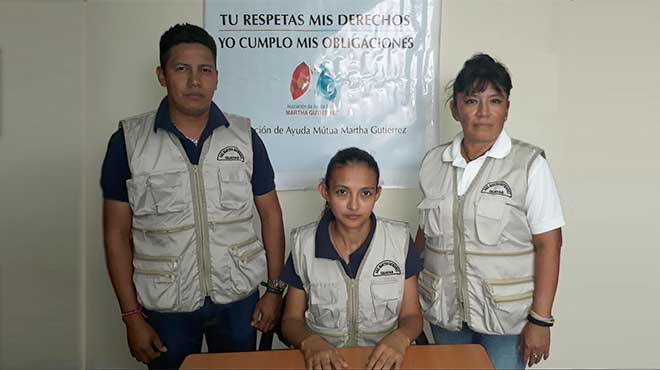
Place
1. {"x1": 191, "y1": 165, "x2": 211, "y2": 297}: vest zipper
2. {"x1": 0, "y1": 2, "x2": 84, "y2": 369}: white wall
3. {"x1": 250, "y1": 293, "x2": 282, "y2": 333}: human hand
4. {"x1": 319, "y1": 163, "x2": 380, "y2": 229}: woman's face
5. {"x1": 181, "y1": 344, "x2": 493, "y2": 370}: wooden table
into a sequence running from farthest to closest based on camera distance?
{"x1": 250, "y1": 293, "x2": 282, "y2": 333}: human hand
{"x1": 191, "y1": 165, "x2": 211, "y2": 297}: vest zipper
{"x1": 319, "y1": 163, "x2": 380, "y2": 229}: woman's face
{"x1": 0, "y1": 2, "x2": 84, "y2": 369}: white wall
{"x1": 181, "y1": 344, "x2": 493, "y2": 370}: wooden table

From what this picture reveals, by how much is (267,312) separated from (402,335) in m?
0.58

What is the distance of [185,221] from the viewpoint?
199 centimetres

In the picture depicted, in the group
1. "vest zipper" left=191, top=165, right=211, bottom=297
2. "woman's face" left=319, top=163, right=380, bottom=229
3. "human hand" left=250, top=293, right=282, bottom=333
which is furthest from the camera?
"human hand" left=250, top=293, right=282, bottom=333

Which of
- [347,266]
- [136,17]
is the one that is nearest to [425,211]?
[347,266]

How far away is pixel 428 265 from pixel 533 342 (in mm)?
429

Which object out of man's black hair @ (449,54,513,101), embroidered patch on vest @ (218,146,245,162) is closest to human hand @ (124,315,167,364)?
embroidered patch on vest @ (218,146,245,162)

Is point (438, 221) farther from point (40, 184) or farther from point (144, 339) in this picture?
point (40, 184)

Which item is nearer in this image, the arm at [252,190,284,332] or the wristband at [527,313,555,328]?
the wristband at [527,313,555,328]

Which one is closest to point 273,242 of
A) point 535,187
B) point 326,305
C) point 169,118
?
point 326,305

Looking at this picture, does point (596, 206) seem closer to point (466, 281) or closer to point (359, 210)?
point (466, 281)

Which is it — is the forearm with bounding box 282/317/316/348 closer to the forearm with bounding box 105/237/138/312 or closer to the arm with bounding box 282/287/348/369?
the arm with bounding box 282/287/348/369

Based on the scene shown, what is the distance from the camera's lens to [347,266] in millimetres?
1898

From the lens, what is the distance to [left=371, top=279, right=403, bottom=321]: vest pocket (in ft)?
6.23

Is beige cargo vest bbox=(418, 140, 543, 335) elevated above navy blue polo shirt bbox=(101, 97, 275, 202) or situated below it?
below
